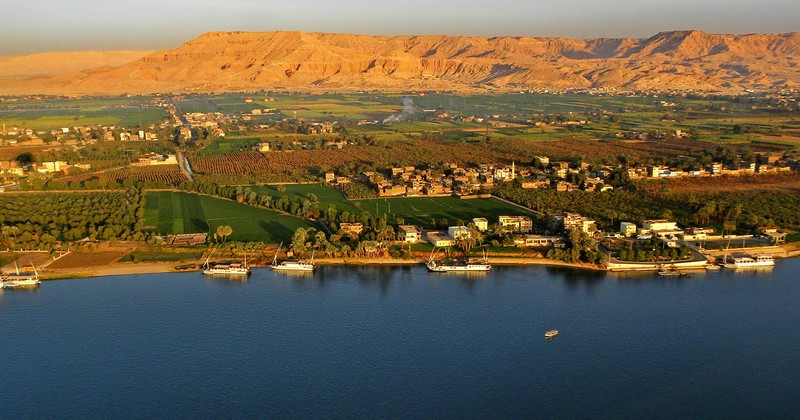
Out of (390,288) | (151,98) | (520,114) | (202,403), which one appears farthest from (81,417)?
(151,98)

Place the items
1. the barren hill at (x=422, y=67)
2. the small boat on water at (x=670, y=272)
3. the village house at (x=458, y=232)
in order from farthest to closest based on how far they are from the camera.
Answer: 1. the barren hill at (x=422, y=67)
2. the village house at (x=458, y=232)
3. the small boat on water at (x=670, y=272)

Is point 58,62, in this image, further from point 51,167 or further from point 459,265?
point 459,265

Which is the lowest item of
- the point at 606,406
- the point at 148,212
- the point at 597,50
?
the point at 606,406

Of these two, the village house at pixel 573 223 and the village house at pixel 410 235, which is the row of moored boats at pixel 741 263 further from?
the village house at pixel 410 235


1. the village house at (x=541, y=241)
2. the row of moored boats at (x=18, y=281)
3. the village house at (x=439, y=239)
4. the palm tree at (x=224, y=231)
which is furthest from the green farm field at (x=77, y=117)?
the village house at (x=541, y=241)

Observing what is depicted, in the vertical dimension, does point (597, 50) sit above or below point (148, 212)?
above

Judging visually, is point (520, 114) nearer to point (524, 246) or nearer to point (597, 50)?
point (524, 246)

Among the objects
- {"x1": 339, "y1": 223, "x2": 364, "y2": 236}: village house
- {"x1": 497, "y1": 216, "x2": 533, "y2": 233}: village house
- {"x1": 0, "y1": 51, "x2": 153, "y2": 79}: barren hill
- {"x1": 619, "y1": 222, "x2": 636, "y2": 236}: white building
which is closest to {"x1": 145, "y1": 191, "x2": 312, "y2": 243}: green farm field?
{"x1": 339, "y1": 223, "x2": 364, "y2": 236}: village house
